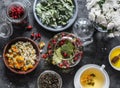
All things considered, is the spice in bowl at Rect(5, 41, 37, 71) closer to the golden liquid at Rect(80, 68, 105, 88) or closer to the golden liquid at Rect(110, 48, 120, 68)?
the golden liquid at Rect(80, 68, 105, 88)

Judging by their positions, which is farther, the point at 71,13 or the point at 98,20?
the point at 71,13

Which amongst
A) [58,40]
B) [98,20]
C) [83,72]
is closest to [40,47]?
[58,40]

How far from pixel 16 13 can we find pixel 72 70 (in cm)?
32

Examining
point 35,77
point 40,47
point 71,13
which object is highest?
point 71,13

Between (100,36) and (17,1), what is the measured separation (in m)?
0.37

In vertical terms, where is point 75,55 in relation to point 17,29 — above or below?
below

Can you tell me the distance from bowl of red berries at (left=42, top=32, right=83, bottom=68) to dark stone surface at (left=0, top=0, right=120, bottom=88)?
0.19ft

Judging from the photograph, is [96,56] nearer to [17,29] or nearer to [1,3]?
[17,29]

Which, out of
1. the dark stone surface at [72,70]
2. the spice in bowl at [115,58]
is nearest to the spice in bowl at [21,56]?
the dark stone surface at [72,70]

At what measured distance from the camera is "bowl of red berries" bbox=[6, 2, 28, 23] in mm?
1612

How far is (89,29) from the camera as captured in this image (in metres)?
1.66

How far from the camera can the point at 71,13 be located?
165cm

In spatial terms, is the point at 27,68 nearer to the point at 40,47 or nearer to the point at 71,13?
the point at 40,47

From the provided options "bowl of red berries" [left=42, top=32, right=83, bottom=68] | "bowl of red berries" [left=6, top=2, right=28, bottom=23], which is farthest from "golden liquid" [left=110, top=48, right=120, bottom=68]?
"bowl of red berries" [left=6, top=2, right=28, bottom=23]
